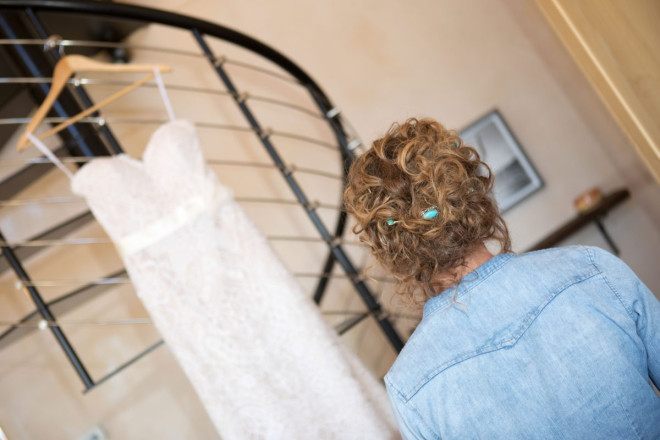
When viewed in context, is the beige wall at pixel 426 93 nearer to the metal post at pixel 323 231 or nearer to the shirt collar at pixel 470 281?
the metal post at pixel 323 231

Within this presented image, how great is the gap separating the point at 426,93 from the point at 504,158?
1.94ft

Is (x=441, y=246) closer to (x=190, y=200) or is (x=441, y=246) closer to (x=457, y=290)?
(x=457, y=290)

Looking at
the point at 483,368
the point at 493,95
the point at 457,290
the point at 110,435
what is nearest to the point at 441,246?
the point at 457,290

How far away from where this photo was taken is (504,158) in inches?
152

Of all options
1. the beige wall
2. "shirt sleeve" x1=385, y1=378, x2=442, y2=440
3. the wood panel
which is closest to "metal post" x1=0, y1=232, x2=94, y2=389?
"shirt sleeve" x1=385, y1=378, x2=442, y2=440

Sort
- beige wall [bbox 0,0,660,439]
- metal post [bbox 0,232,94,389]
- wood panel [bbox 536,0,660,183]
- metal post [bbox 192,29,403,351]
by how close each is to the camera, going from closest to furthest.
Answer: wood panel [bbox 536,0,660,183] < metal post [bbox 0,232,94,389] < metal post [bbox 192,29,403,351] < beige wall [bbox 0,0,660,439]

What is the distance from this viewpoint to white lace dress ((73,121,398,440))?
68.1 inches

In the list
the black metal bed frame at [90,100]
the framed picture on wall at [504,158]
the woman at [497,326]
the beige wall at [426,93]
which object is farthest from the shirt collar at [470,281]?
the framed picture on wall at [504,158]

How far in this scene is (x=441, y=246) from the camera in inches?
44.2

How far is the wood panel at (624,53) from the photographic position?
4.34ft

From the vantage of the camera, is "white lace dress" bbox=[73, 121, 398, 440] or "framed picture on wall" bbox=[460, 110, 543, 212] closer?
"white lace dress" bbox=[73, 121, 398, 440]

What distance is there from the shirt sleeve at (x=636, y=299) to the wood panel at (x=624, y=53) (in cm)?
44

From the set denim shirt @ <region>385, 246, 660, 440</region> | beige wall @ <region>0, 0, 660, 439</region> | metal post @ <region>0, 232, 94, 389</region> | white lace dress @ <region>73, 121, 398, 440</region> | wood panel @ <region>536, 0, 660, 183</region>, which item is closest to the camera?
denim shirt @ <region>385, 246, 660, 440</region>

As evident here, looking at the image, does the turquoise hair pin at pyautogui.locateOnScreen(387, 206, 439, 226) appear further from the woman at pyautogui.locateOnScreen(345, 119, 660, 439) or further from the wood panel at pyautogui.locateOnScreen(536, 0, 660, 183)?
the wood panel at pyautogui.locateOnScreen(536, 0, 660, 183)
